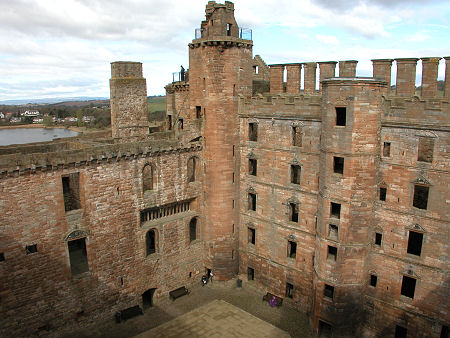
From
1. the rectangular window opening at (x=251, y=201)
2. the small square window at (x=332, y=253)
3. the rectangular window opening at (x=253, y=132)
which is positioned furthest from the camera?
the rectangular window opening at (x=251, y=201)

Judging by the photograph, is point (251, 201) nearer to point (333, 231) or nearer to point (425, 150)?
point (333, 231)

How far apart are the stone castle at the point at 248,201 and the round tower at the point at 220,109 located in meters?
0.09

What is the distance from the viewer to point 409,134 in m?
18.0

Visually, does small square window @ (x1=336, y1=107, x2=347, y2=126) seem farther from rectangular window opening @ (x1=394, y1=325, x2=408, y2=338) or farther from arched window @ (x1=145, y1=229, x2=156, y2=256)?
arched window @ (x1=145, y1=229, x2=156, y2=256)

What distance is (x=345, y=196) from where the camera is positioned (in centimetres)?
1934

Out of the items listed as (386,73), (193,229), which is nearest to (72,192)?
(193,229)

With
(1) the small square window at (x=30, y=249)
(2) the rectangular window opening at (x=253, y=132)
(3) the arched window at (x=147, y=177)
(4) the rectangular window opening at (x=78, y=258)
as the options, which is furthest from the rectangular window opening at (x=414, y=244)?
(1) the small square window at (x=30, y=249)

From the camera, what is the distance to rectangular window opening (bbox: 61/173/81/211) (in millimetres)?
21375

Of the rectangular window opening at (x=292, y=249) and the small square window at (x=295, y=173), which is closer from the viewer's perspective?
the small square window at (x=295, y=173)

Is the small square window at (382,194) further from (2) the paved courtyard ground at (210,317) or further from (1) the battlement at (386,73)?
(2) the paved courtyard ground at (210,317)

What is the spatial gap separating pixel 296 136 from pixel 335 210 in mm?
5218

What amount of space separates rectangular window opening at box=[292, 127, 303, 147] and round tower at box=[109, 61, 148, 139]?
10622 millimetres

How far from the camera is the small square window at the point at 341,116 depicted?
1917 cm

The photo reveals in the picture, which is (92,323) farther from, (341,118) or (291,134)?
(341,118)
